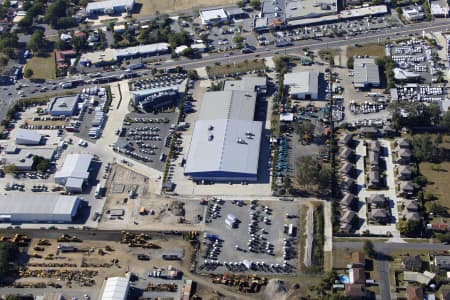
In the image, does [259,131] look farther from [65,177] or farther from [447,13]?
[447,13]

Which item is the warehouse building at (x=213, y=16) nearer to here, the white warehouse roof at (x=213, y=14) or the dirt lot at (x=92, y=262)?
the white warehouse roof at (x=213, y=14)

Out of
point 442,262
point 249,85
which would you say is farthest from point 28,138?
point 442,262

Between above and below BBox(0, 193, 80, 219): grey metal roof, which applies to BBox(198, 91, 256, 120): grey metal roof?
above

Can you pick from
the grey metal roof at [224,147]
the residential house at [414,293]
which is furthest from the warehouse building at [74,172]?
the residential house at [414,293]

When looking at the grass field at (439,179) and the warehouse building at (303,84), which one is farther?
the warehouse building at (303,84)

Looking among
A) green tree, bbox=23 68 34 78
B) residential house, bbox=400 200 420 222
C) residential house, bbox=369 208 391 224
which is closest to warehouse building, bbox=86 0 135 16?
green tree, bbox=23 68 34 78

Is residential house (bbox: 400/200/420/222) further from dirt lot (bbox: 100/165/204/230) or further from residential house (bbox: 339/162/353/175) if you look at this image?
dirt lot (bbox: 100/165/204/230)
